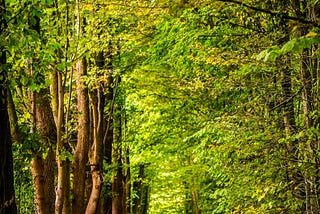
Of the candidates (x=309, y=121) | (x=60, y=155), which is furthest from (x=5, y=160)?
(x=309, y=121)

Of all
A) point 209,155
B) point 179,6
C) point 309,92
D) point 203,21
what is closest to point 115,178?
point 209,155

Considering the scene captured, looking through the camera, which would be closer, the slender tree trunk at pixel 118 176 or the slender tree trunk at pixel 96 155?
the slender tree trunk at pixel 96 155

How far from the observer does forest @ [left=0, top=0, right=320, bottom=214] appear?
5645mm

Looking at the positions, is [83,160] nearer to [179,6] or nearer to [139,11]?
[139,11]

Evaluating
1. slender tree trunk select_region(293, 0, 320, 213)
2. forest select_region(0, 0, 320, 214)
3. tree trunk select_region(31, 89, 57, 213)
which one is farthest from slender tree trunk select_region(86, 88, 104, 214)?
slender tree trunk select_region(293, 0, 320, 213)

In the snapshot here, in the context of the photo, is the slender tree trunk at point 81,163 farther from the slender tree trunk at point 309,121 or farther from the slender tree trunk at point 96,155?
the slender tree trunk at point 309,121

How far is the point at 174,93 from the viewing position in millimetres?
14617

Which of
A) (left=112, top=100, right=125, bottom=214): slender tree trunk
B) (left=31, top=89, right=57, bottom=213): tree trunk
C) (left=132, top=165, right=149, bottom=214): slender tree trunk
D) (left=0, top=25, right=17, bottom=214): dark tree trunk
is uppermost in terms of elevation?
(left=0, top=25, right=17, bottom=214): dark tree trunk

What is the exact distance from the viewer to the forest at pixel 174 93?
18.5 ft

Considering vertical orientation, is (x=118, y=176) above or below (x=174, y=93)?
below

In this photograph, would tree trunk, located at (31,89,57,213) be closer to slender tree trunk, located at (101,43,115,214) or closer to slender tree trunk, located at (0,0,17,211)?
slender tree trunk, located at (0,0,17,211)

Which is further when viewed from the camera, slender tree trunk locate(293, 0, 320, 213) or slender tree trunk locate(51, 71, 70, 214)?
slender tree trunk locate(51, 71, 70, 214)

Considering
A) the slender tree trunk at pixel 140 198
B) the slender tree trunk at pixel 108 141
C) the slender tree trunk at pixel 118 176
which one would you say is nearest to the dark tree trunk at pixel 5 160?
the slender tree trunk at pixel 108 141

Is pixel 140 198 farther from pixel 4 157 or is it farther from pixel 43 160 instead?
pixel 4 157
